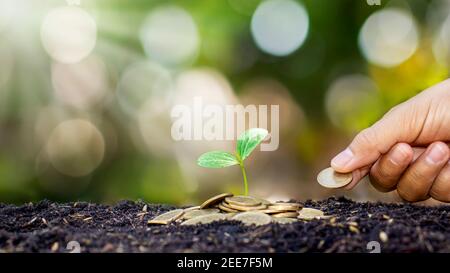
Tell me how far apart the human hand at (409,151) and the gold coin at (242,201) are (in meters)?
0.39

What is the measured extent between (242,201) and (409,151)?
69cm

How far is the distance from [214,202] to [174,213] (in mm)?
133

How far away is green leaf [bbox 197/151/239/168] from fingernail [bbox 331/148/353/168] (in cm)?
36

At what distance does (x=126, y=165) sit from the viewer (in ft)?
7.59

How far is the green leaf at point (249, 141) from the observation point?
1.49 m

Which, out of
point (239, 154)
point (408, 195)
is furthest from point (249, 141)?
point (408, 195)

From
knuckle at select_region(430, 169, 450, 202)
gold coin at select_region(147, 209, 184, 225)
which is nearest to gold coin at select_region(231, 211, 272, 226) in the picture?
gold coin at select_region(147, 209, 184, 225)

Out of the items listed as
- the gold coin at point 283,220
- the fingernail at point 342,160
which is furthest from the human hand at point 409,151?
the gold coin at point 283,220

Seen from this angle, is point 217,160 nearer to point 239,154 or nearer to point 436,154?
point 239,154

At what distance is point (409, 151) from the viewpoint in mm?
1642

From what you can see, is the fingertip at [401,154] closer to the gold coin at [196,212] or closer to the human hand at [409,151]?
the human hand at [409,151]

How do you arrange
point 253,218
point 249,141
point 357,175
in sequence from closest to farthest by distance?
point 253,218 < point 249,141 < point 357,175
